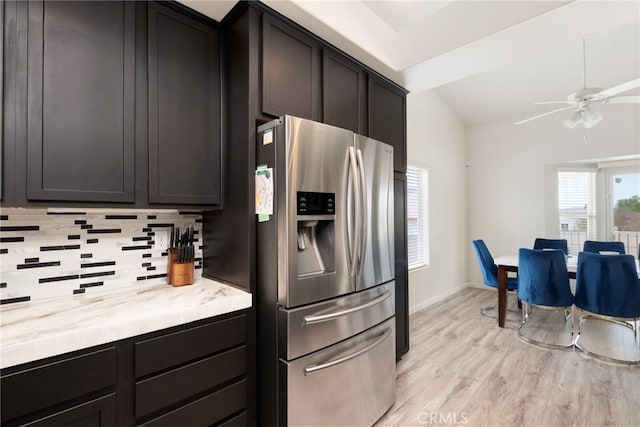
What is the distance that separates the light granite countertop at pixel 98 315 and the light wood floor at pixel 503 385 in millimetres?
1427

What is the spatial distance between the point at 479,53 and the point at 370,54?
76 cm

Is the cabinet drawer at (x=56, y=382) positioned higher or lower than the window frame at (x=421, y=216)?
lower

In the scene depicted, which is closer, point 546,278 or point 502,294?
point 546,278

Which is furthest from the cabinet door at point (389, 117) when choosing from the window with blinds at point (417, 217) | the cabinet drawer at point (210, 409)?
the cabinet drawer at point (210, 409)

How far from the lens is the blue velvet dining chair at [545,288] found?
3.04m

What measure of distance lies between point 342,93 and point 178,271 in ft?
5.37

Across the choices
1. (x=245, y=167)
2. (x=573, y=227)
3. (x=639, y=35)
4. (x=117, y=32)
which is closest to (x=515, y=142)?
(x=573, y=227)

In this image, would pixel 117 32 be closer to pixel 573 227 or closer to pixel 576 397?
pixel 576 397

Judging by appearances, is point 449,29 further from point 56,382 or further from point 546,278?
point 56,382

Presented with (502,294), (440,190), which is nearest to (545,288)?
(502,294)

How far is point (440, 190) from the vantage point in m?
4.86

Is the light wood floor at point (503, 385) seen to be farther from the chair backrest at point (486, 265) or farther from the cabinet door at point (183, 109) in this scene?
the cabinet door at point (183, 109)

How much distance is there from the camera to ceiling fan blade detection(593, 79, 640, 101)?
8.14 ft

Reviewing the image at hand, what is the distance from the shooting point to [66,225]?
1.59 meters
